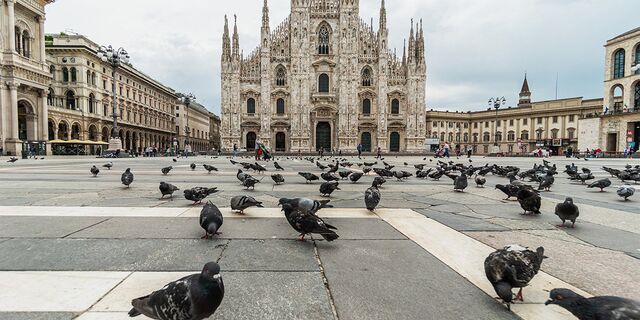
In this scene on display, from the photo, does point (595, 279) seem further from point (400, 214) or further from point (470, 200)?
point (470, 200)

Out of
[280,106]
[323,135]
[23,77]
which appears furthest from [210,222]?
[323,135]

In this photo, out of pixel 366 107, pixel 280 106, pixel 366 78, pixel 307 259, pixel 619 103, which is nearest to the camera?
pixel 307 259

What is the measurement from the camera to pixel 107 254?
2.99m

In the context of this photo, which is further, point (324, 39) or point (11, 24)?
point (324, 39)

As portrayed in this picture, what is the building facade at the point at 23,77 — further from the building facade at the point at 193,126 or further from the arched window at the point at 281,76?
the building facade at the point at 193,126

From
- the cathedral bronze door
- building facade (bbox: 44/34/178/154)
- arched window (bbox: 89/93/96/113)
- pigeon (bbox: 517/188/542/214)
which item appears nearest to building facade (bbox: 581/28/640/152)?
the cathedral bronze door

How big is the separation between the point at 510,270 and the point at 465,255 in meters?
1.01

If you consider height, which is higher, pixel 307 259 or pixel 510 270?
pixel 510 270

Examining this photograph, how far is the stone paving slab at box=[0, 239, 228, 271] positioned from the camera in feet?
8.86

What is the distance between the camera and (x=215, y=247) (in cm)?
326

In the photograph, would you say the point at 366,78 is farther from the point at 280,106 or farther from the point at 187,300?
the point at 187,300

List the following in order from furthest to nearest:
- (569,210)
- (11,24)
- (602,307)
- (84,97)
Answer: (84,97)
(11,24)
(569,210)
(602,307)

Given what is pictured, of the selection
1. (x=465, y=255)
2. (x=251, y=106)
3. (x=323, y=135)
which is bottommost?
(x=465, y=255)

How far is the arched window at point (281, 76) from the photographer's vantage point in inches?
1751
